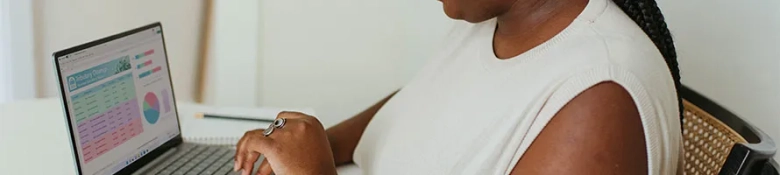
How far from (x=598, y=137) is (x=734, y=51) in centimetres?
77

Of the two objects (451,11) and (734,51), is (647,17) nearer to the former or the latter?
(451,11)

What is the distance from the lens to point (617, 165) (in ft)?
2.54

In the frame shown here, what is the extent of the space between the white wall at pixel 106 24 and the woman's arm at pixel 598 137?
1.09 meters

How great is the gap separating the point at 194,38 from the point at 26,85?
1.25 ft

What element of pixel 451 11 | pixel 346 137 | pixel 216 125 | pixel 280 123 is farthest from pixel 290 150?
pixel 216 125

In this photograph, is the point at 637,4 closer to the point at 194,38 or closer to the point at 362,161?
the point at 362,161

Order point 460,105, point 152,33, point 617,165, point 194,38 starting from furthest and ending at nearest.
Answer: point 194,38
point 152,33
point 460,105
point 617,165

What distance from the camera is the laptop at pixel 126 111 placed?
0.99 metres

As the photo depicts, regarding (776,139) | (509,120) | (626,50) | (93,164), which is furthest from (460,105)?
(776,139)

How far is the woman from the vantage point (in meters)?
0.79

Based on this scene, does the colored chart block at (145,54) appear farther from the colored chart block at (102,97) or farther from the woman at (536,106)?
the woman at (536,106)

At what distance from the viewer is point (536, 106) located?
0.85 m

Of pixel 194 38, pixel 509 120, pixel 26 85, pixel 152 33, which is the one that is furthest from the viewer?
pixel 194 38

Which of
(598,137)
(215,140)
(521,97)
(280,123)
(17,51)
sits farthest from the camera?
(17,51)
